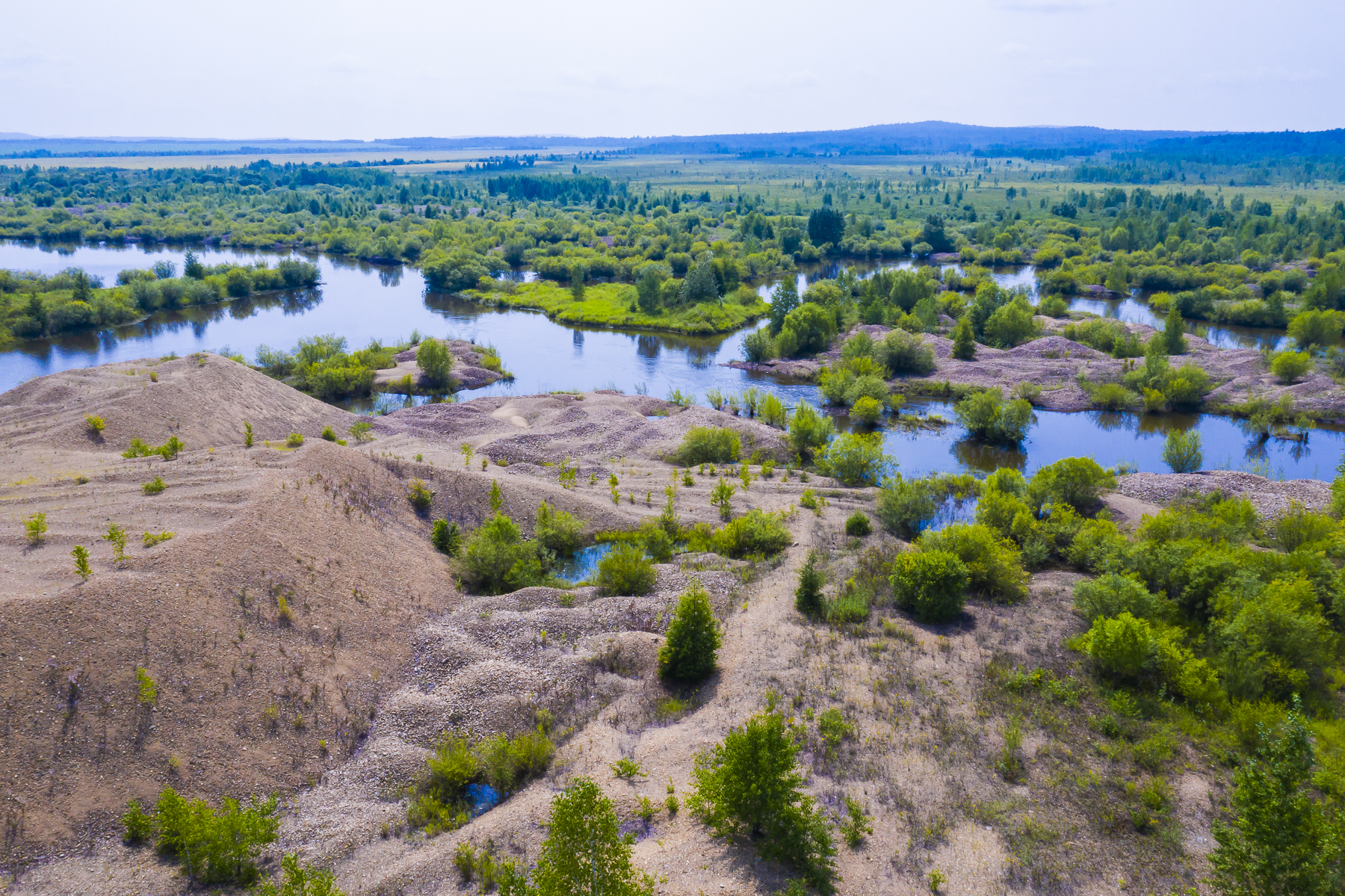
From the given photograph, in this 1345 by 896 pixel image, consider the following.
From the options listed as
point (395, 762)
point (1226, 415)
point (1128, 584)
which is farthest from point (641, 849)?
point (1226, 415)

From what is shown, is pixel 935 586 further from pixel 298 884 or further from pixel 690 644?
pixel 298 884

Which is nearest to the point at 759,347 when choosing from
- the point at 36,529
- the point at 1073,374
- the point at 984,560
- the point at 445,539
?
the point at 1073,374

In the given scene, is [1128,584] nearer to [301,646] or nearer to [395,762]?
[395,762]

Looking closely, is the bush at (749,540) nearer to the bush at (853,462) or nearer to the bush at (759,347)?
the bush at (853,462)

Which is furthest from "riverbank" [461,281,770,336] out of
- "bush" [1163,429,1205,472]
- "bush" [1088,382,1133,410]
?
"bush" [1163,429,1205,472]

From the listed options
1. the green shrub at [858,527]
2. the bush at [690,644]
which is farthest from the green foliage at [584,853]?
the green shrub at [858,527]

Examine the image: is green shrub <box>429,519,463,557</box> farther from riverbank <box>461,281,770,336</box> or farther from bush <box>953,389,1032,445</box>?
riverbank <box>461,281,770,336</box>

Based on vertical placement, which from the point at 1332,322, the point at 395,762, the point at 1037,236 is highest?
the point at 1037,236
